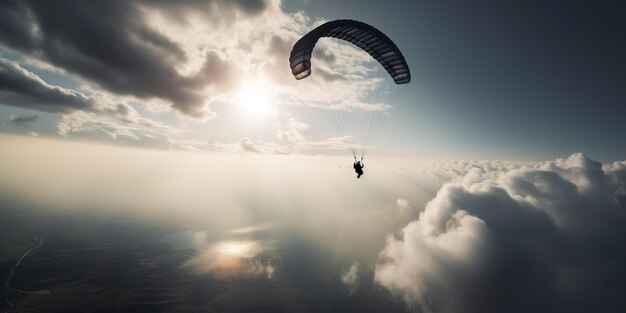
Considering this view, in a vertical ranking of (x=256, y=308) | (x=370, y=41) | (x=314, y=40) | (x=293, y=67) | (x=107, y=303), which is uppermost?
(x=370, y=41)

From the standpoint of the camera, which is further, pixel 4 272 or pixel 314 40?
pixel 4 272

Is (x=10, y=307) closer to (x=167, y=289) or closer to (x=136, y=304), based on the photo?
(x=136, y=304)

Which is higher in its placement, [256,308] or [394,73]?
[394,73]

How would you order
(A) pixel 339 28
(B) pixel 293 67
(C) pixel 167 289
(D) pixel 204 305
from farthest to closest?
(C) pixel 167 289, (D) pixel 204 305, (B) pixel 293 67, (A) pixel 339 28

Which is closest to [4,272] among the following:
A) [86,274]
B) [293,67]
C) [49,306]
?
[86,274]

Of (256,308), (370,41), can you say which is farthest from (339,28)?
(256,308)

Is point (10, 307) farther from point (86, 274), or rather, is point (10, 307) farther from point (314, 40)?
point (314, 40)

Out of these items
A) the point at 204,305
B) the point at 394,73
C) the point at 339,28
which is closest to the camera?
the point at 339,28
